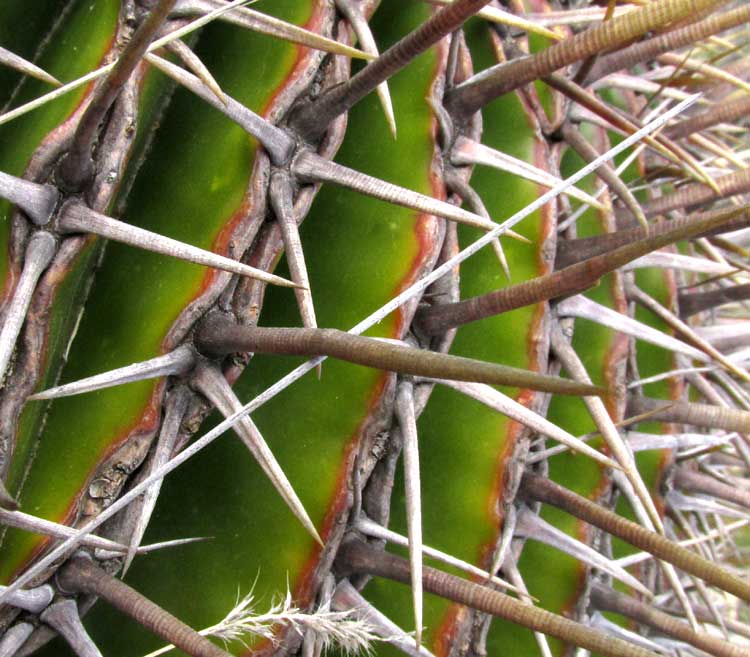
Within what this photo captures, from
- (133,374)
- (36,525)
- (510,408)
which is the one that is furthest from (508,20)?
(36,525)

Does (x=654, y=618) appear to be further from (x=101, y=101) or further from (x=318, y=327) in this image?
(x=101, y=101)

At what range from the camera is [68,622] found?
68 centimetres

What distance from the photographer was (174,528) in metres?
0.77

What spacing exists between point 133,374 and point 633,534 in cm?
43

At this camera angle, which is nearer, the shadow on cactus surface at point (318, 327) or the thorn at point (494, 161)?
the shadow on cactus surface at point (318, 327)

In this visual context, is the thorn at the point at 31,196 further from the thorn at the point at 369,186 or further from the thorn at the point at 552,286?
the thorn at the point at 552,286

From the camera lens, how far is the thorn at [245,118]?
0.66 m

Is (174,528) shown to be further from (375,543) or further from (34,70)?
(34,70)

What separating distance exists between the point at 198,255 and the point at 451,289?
0.24 meters

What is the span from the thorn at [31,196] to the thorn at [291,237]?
0.50ft

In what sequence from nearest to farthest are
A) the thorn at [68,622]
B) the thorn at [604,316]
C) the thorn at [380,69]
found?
1. the thorn at [380,69]
2. the thorn at [68,622]
3. the thorn at [604,316]

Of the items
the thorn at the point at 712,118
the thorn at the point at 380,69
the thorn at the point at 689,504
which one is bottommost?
the thorn at the point at 689,504

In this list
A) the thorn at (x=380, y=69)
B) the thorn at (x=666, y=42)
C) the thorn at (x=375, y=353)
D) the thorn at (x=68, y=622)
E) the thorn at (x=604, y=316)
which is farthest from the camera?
the thorn at (x=604, y=316)

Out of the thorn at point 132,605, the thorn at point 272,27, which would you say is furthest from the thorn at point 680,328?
the thorn at point 132,605
